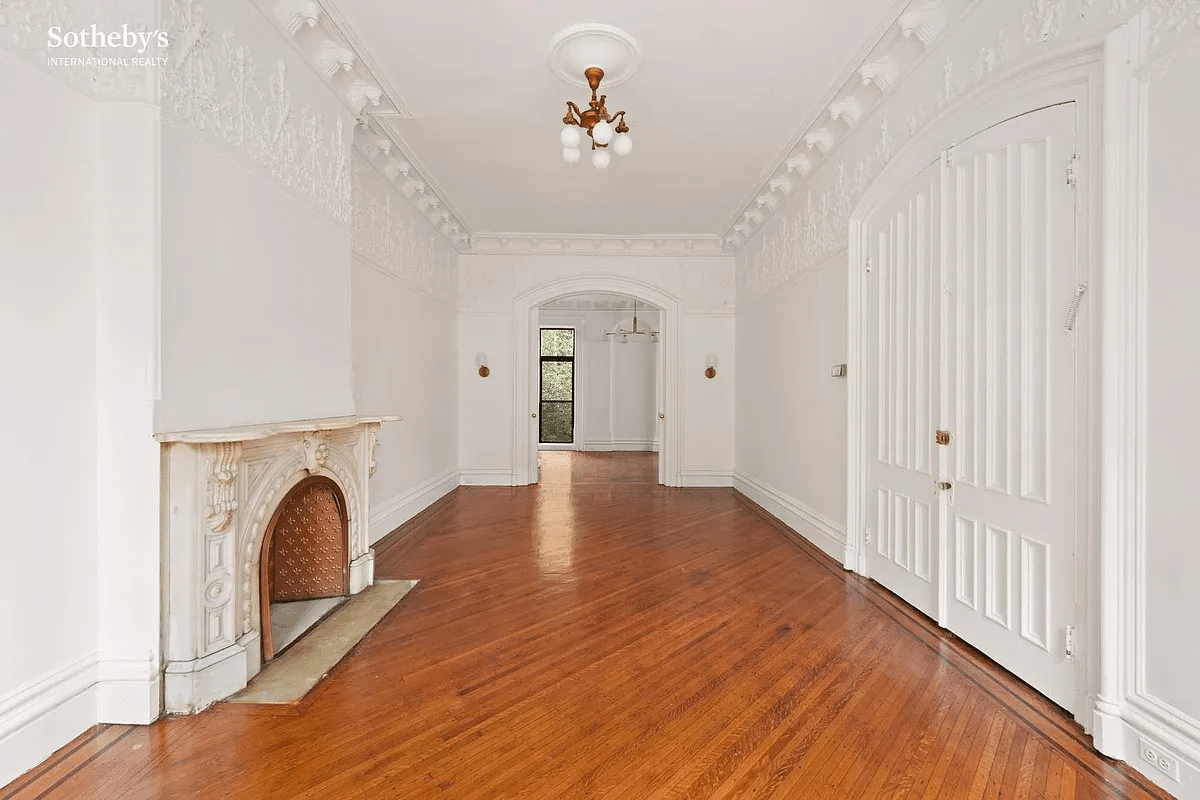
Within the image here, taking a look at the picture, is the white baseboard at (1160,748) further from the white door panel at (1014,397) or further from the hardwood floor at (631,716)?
the white door panel at (1014,397)

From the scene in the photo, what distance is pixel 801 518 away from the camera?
18.0 ft

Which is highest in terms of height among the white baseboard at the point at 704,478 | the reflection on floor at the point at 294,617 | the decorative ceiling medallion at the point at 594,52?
the decorative ceiling medallion at the point at 594,52

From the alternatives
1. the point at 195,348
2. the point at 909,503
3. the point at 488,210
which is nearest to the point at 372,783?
the point at 195,348

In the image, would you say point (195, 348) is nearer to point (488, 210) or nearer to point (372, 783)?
point (372, 783)

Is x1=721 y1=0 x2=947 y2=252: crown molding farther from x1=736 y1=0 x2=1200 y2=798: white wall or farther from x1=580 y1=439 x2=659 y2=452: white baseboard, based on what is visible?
x1=580 y1=439 x2=659 y2=452: white baseboard

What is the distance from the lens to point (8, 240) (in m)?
1.99

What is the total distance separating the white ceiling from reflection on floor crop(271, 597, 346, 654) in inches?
135

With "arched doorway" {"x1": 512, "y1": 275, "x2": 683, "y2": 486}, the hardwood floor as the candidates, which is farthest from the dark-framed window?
the hardwood floor

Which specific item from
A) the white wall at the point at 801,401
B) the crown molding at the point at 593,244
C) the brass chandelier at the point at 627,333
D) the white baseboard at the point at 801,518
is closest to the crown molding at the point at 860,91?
the white wall at the point at 801,401

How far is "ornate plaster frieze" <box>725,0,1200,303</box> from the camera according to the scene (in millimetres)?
2166

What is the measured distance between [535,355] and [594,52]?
17.1 feet

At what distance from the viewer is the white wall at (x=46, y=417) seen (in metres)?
2.00

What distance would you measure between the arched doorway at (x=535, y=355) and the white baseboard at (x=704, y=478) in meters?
0.10

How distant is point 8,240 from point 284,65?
1834mm
